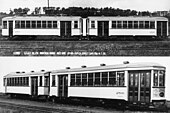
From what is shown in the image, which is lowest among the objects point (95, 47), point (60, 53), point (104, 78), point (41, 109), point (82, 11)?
point (41, 109)

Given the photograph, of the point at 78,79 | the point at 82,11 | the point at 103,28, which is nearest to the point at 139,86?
the point at 78,79

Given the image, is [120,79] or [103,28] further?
[103,28]

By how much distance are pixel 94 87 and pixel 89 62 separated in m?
0.64

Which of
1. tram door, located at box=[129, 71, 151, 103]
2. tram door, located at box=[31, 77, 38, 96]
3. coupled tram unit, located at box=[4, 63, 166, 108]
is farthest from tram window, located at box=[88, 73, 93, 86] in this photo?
tram door, located at box=[31, 77, 38, 96]

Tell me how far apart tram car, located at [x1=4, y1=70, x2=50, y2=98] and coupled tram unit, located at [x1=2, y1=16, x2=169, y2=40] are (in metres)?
1.18

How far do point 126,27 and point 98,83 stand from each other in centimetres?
227

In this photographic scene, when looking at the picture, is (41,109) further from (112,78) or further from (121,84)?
(121,84)

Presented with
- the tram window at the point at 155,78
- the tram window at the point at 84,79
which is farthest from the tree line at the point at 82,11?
the tram window at the point at 155,78

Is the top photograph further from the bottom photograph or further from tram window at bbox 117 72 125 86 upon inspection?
tram window at bbox 117 72 125 86

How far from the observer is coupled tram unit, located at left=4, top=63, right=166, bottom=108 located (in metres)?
8.20

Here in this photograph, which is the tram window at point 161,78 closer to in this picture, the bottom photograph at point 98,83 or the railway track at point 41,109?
the bottom photograph at point 98,83

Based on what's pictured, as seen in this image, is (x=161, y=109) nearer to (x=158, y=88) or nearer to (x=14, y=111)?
(x=158, y=88)

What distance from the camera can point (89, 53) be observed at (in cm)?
885

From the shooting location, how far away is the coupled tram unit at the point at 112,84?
820 centimetres
